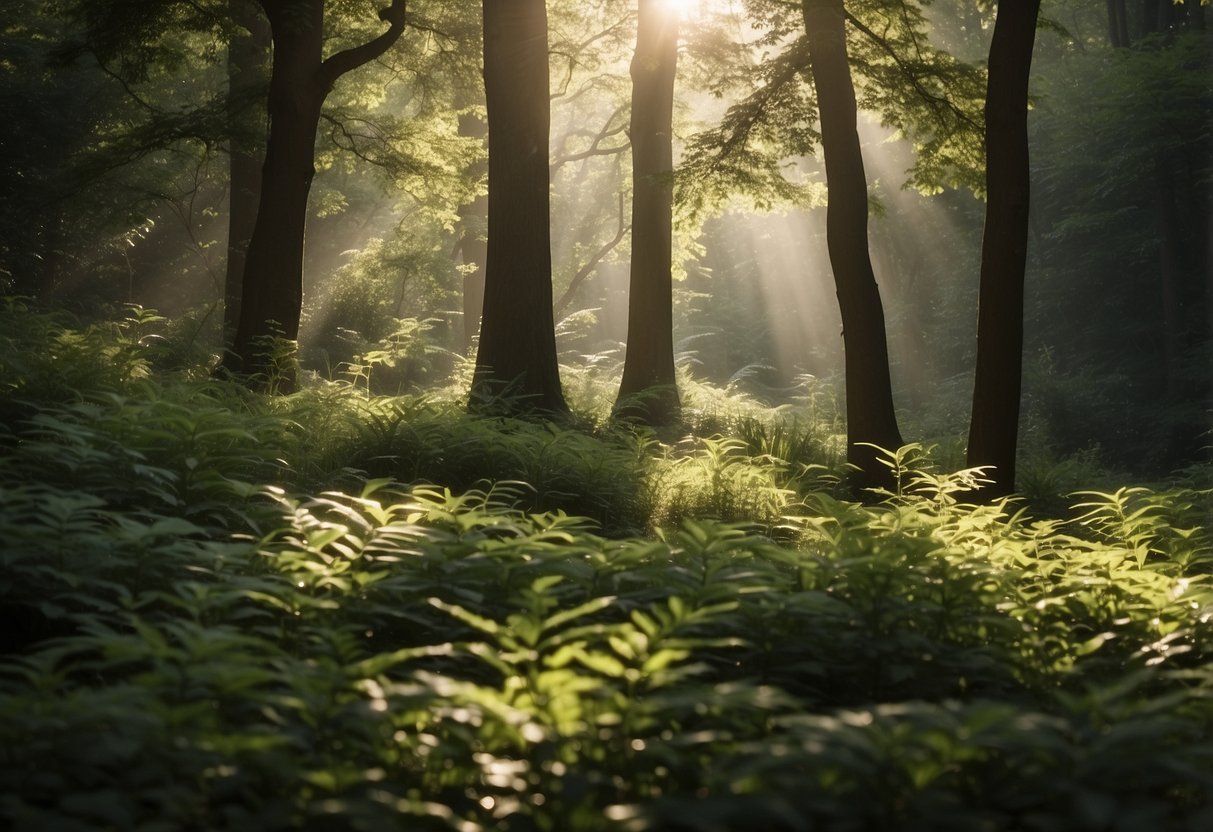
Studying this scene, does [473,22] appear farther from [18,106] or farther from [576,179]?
[576,179]

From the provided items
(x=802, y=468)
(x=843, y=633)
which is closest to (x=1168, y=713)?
(x=843, y=633)

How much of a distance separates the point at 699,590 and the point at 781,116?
28.3ft

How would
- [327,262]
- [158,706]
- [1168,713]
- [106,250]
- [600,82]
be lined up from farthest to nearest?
[327,262] → [106,250] → [600,82] → [1168,713] → [158,706]

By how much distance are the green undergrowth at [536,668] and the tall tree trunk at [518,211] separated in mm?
3897

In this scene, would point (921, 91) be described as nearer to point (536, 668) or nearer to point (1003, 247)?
point (1003, 247)

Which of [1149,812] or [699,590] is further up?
[699,590]

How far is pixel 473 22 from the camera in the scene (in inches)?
656

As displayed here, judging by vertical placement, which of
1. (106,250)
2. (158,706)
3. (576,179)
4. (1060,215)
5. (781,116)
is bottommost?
(158,706)

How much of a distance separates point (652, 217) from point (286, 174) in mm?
5122

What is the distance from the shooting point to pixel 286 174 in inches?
447

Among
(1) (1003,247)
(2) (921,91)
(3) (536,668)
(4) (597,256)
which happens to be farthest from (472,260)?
(3) (536,668)

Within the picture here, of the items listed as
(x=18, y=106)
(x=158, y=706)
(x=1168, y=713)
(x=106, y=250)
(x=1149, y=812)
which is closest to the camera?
(x=1149, y=812)

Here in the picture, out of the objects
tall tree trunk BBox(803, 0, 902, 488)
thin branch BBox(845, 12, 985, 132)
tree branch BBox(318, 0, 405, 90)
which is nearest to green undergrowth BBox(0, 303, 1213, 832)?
tall tree trunk BBox(803, 0, 902, 488)

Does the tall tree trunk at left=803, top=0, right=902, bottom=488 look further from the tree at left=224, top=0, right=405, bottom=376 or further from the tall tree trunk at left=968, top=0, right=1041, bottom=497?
the tree at left=224, top=0, right=405, bottom=376
